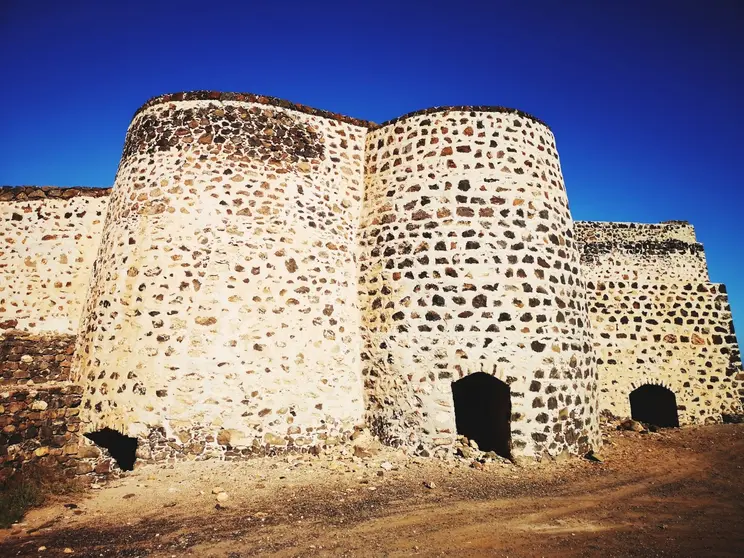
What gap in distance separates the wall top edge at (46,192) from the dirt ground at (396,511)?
5.80 metres

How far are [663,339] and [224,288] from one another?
10089mm

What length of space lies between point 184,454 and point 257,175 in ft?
15.1

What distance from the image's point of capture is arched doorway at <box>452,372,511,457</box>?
737 centimetres

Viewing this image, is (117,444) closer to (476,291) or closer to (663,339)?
(476,291)

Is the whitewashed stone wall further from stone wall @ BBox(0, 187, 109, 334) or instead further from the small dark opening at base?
the small dark opening at base

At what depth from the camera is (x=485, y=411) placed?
8250 millimetres

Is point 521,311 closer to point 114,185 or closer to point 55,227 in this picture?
point 114,185

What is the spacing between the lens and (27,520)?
4.95m

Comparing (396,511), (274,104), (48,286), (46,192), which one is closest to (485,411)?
(396,511)

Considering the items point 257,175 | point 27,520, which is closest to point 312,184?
point 257,175

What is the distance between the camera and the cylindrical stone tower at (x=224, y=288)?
22.9 ft

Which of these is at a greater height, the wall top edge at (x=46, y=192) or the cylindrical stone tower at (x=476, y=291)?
the wall top edge at (x=46, y=192)

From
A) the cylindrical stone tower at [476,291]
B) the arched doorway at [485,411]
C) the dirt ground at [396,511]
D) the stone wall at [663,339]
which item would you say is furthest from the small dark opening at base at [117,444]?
the stone wall at [663,339]

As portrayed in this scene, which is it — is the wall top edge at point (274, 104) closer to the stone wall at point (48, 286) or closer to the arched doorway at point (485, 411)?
the stone wall at point (48, 286)
